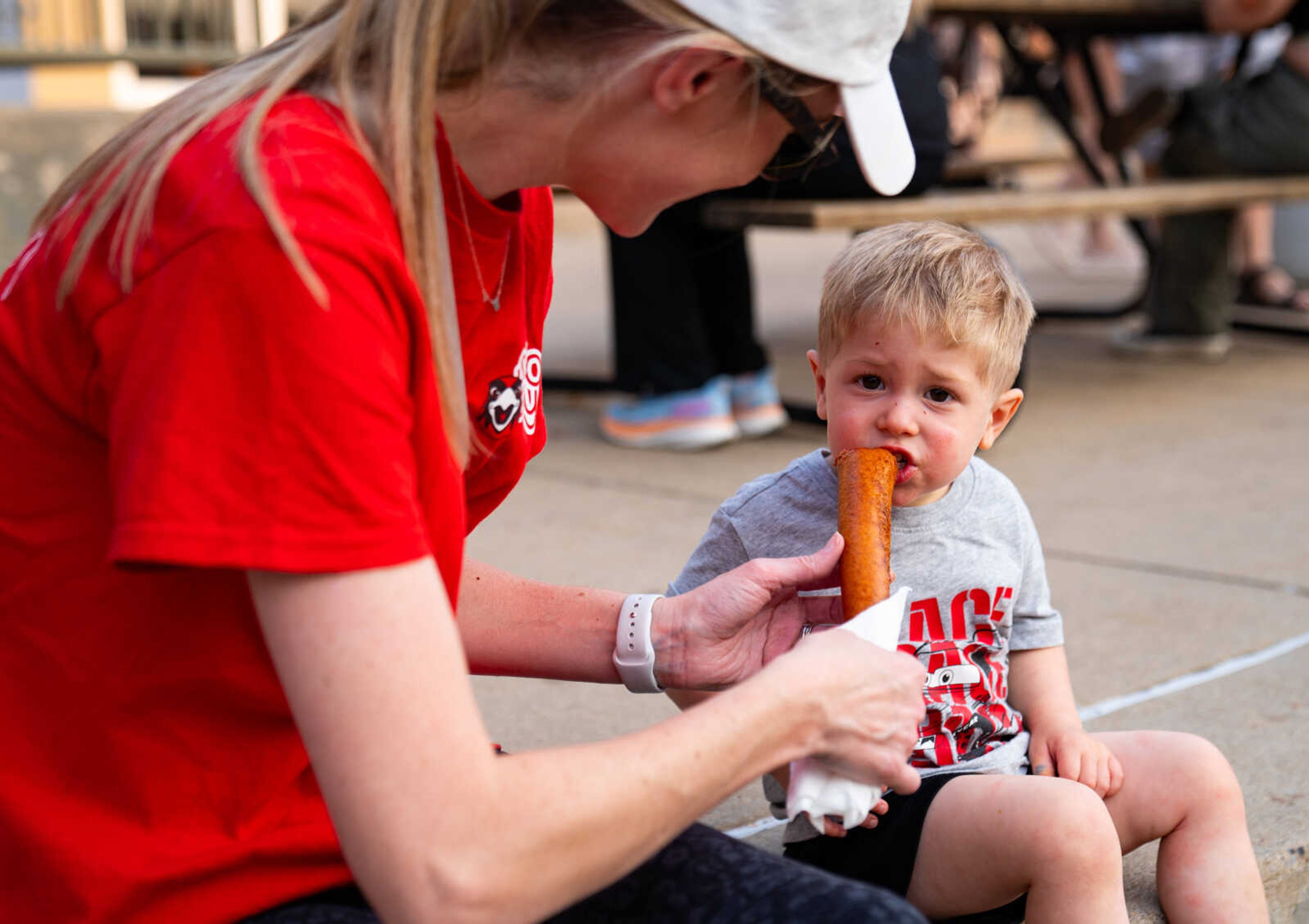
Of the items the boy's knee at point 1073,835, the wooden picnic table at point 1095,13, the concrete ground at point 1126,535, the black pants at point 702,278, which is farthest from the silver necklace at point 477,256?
the wooden picnic table at point 1095,13

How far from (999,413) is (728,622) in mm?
558

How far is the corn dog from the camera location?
166 centimetres

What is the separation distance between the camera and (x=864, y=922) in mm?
1280

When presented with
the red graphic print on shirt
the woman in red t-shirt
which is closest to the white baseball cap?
the woman in red t-shirt

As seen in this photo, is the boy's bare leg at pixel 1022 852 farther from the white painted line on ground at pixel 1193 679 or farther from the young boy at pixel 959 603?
the white painted line on ground at pixel 1193 679

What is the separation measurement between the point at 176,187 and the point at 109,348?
5.5 inches

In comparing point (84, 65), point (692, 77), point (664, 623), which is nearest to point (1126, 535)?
point (664, 623)

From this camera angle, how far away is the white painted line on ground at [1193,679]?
259cm

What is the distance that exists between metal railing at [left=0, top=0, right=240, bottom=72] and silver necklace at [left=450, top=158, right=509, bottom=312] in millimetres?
7286

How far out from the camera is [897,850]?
1824 mm

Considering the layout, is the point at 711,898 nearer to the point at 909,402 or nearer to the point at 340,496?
the point at 340,496

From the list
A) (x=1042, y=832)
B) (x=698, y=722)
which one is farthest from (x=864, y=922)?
(x=1042, y=832)

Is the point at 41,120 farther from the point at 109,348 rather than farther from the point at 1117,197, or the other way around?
the point at 109,348

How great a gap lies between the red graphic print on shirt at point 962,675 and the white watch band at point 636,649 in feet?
1.12
